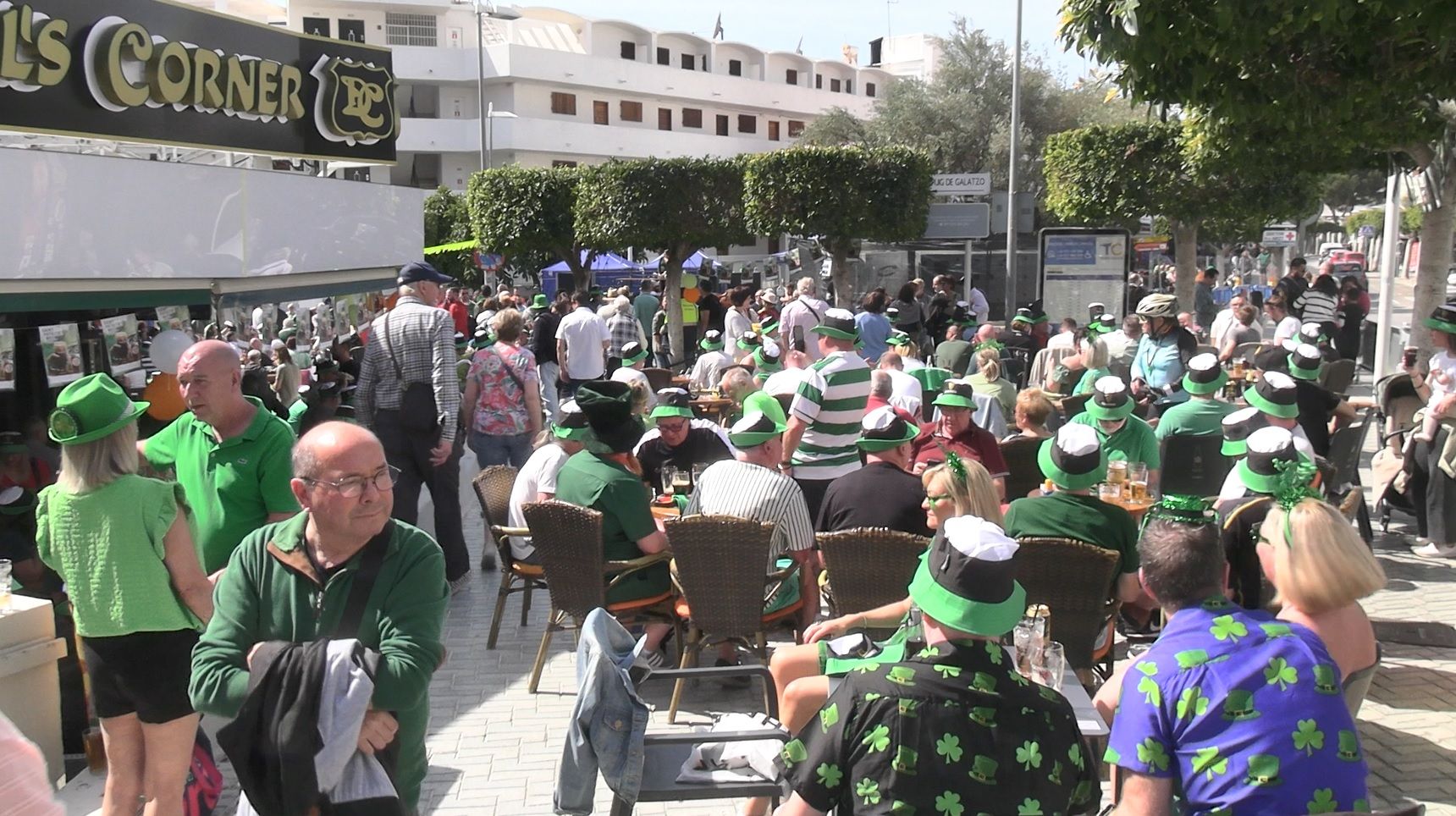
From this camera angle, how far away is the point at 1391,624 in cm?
691

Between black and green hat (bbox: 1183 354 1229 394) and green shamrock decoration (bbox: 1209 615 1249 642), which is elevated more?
black and green hat (bbox: 1183 354 1229 394)

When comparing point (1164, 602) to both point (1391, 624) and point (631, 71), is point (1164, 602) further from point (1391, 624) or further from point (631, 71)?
point (631, 71)

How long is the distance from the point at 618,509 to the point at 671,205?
18156mm

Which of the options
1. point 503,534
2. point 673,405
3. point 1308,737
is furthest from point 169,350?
point 1308,737

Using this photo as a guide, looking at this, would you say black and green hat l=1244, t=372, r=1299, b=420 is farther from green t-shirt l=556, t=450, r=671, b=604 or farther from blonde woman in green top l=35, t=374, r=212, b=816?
blonde woman in green top l=35, t=374, r=212, b=816

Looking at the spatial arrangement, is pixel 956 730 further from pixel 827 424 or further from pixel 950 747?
pixel 827 424

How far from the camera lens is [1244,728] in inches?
115

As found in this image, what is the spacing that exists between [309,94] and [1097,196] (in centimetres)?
1134

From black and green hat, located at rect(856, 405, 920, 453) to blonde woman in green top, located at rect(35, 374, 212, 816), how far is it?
3.05 meters

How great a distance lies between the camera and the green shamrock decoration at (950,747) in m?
2.88

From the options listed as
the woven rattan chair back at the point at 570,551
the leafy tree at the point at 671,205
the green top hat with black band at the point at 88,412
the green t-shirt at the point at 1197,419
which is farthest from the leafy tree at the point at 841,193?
the green top hat with black band at the point at 88,412

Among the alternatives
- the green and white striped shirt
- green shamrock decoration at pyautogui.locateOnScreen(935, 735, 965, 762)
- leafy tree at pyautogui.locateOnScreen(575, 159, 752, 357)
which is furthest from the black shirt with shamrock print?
leafy tree at pyautogui.locateOnScreen(575, 159, 752, 357)

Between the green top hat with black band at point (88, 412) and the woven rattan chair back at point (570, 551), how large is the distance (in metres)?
2.32

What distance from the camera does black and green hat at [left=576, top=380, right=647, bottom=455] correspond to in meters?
5.88
